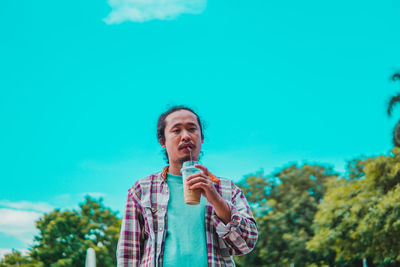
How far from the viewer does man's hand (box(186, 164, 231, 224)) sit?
2417 millimetres

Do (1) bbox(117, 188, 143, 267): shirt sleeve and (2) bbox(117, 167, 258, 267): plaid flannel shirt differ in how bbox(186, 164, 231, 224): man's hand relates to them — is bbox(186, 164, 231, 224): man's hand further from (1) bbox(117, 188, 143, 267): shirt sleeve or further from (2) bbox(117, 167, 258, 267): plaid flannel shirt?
(1) bbox(117, 188, 143, 267): shirt sleeve

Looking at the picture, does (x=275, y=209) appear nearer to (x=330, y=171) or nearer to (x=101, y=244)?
(x=330, y=171)

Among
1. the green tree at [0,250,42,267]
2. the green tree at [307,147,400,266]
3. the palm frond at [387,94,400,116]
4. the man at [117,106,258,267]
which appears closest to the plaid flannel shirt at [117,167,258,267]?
the man at [117,106,258,267]

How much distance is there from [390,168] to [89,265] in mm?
17528

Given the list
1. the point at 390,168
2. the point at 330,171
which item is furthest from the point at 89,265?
the point at 330,171

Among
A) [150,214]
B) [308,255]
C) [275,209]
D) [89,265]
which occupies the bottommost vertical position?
[150,214]

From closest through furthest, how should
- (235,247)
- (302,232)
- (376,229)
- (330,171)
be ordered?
(235,247) → (376,229) → (302,232) → (330,171)

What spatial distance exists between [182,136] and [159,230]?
58 centimetres

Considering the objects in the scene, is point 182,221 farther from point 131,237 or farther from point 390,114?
point 390,114

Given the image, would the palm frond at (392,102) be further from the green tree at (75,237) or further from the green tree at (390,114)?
the green tree at (75,237)

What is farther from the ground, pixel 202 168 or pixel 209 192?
pixel 202 168

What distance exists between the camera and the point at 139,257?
2.52 metres

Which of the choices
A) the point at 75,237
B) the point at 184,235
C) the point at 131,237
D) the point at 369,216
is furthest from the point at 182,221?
the point at 75,237

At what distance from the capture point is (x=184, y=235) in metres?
2.49
